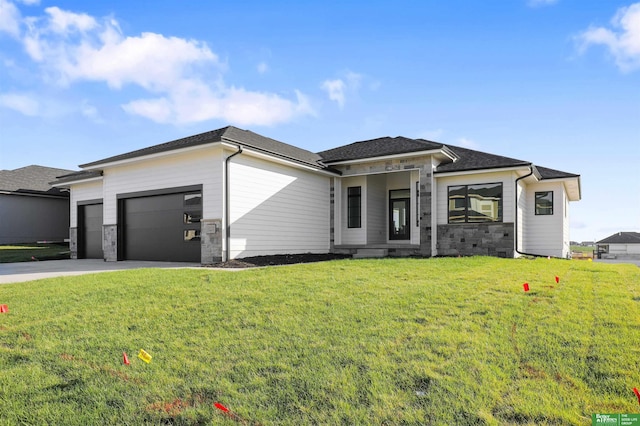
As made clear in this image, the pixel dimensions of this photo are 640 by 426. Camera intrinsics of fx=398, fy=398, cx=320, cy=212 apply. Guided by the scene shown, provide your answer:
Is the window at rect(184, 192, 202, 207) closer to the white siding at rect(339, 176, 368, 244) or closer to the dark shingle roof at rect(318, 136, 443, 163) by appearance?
the dark shingle roof at rect(318, 136, 443, 163)

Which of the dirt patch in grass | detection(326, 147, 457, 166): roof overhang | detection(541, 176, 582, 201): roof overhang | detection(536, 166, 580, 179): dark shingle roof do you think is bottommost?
the dirt patch in grass

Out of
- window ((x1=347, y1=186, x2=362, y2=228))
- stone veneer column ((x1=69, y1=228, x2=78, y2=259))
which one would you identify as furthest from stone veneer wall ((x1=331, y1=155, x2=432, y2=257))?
stone veneer column ((x1=69, y1=228, x2=78, y2=259))

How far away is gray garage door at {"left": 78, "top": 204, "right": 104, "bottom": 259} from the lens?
16734 mm

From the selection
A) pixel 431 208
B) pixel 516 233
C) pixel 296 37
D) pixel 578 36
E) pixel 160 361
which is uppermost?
pixel 296 37

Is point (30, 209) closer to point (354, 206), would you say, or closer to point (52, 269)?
point (52, 269)

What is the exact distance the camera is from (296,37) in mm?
11078

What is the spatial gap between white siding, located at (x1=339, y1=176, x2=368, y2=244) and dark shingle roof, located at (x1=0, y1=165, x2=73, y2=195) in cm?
1570

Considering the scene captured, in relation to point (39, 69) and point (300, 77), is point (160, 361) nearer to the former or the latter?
point (300, 77)

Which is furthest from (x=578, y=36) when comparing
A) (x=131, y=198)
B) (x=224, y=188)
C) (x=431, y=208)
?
(x=131, y=198)

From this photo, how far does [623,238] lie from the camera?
31281 mm

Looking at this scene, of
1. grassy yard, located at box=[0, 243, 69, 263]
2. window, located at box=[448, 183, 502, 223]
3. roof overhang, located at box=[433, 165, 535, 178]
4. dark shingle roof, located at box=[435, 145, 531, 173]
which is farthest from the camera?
→ grassy yard, located at box=[0, 243, 69, 263]

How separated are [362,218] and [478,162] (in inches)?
181

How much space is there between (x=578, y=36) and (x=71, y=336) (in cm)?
1118

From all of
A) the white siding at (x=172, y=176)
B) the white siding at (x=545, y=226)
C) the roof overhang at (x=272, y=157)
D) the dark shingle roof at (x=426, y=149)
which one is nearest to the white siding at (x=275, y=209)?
the roof overhang at (x=272, y=157)
